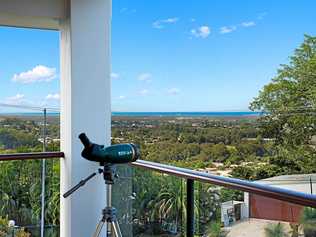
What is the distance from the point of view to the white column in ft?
10.3

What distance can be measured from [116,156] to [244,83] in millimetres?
5199

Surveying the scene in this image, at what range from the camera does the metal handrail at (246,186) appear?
157 cm

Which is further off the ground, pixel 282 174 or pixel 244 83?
pixel 244 83

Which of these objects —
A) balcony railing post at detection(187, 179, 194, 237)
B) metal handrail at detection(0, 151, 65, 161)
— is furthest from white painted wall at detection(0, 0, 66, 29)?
balcony railing post at detection(187, 179, 194, 237)

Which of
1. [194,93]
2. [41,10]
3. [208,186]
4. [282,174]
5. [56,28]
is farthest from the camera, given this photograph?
[194,93]

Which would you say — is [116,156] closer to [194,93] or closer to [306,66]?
[194,93]

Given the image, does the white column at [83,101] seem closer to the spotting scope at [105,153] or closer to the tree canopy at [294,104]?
the spotting scope at [105,153]

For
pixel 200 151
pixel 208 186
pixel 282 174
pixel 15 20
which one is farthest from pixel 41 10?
pixel 282 174

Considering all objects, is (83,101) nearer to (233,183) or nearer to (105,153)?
(105,153)

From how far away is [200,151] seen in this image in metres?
4.55

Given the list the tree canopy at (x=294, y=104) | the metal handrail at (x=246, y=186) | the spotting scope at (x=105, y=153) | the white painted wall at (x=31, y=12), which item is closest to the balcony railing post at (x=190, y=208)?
the metal handrail at (x=246, y=186)

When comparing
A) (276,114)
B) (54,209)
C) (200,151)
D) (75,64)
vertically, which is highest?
(75,64)

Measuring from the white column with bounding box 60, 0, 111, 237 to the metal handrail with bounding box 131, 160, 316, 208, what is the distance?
748mm

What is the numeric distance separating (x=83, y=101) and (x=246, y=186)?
69.7 inches
